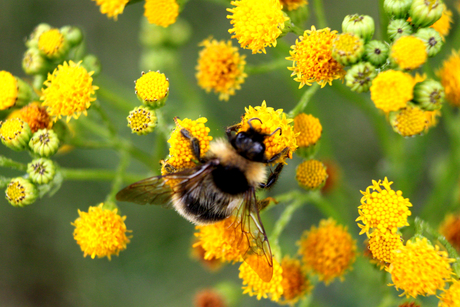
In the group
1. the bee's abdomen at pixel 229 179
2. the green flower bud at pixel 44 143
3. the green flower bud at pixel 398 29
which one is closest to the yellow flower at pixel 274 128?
the bee's abdomen at pixel 229 179

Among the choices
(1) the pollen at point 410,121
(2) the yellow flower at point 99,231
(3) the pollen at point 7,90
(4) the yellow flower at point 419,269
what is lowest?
(2) the yellow flower at point 99,231

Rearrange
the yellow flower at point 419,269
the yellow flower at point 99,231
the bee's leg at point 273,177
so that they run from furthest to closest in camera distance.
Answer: the yellow flower at point 99,231, the bee's leg at point 273,177, the yellow flower at point 419,269

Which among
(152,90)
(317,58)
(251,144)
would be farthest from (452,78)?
(152,90)

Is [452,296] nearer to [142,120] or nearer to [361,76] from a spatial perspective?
[361,76]

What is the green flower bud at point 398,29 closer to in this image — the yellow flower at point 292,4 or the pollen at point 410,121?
the pollen at point 410,121

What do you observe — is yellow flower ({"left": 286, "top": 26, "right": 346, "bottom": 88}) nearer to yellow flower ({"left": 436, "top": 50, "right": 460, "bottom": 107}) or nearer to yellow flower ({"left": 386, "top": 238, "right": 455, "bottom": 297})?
yellow flower ({"left": 436, "top": 50, "right": 460, "bottom": 107})

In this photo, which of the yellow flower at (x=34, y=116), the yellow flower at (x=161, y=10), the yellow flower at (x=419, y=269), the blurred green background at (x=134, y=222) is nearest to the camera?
the yellow flower at (x=419, y=269)

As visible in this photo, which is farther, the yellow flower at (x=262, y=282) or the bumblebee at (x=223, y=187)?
the yellow flower at (x=262, y=282)
